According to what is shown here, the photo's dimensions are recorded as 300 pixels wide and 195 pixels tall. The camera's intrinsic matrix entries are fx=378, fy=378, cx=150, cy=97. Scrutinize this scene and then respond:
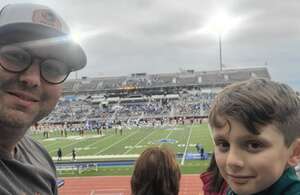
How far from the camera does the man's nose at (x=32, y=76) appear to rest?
190 cm

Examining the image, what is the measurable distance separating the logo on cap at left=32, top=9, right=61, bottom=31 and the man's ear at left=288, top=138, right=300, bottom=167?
1351 millimetres

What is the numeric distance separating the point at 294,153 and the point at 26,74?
1.42 m

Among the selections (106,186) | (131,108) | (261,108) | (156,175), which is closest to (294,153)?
(261,108)

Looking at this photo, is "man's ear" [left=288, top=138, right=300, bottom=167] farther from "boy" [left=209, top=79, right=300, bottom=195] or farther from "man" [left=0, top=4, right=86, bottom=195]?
"man" [left=0, top=4, right=86, bottom=195]

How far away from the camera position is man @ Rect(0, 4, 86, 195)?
1.85m

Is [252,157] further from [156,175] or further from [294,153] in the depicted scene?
[156,175]

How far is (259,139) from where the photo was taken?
1796mm

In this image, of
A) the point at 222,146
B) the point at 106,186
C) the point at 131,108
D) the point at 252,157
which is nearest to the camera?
the point at 252,157

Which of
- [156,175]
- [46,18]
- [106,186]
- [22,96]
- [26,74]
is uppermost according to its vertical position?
[46,18]

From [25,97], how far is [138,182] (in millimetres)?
1888

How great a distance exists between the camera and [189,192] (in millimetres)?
14500

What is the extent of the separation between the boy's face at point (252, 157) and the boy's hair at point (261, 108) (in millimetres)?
34

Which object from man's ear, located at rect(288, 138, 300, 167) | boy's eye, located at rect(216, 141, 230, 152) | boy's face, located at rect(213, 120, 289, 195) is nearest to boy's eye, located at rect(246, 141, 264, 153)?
boy's face, located at rect(213, 120, 289, 195)

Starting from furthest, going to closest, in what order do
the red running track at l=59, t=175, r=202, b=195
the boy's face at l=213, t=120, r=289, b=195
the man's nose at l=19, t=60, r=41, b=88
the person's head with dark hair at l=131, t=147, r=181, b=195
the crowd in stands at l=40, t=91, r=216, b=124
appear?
the crowd in stands at l=40, t=91, r=216, b=124
the red running track at l=59, t=175, r=202, b=195
the person's head with dark hair at l=131, t=147, r=181, b=195
the man's nose at l=19, t=60, r=41, b=88
the boy's face at l=213, t=120, r=289, b=195
